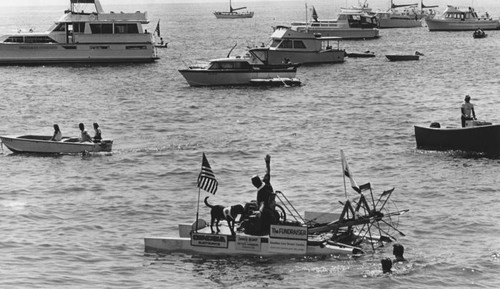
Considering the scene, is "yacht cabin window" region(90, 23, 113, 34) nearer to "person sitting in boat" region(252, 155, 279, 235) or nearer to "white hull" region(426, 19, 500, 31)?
"person sitting in boat" region(252, 155, 279, 235)

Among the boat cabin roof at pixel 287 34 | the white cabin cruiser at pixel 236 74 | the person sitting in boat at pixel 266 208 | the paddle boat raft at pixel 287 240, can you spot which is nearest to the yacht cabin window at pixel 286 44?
the boat cabin roof at pixel 287 34

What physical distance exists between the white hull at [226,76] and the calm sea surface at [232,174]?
40.6 inches

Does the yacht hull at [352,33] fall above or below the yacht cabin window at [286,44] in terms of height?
above

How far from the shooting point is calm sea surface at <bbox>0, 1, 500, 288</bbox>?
2809 cm

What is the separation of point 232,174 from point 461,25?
386ft

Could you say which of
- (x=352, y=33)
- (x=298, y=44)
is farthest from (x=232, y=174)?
(x=352, y=33)

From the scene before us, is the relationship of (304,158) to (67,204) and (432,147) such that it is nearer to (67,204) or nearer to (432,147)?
(432,147)

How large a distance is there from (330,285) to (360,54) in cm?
8498

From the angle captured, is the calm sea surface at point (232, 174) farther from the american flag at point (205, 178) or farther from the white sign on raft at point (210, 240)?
the american flag at point (205, 178)

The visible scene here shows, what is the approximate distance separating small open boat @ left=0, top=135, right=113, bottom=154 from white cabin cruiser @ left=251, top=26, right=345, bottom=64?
4008 centimetres

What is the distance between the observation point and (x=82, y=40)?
97.2 meters

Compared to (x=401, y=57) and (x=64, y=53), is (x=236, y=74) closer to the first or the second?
(x=64, y=53)

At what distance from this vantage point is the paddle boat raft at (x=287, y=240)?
2822 cm

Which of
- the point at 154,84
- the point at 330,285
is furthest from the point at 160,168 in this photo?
the point at 154,84
